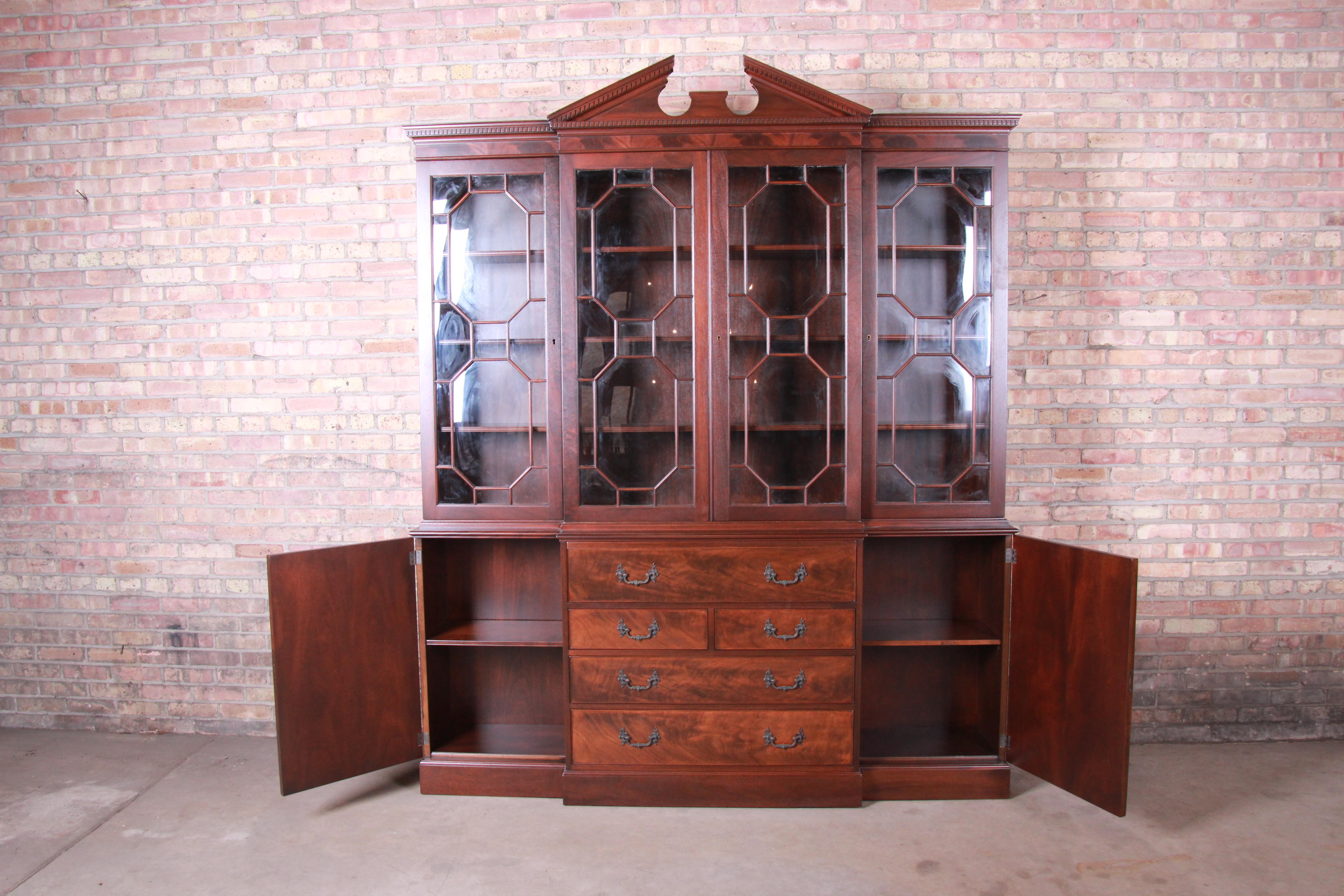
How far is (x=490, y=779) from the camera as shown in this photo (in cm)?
277

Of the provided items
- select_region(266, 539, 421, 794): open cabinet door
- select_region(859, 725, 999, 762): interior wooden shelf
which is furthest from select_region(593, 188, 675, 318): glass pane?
select_region(859, 725, 999, 762): interior wooden shelf

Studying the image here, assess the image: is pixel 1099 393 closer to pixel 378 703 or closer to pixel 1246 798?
pixel 1246 798

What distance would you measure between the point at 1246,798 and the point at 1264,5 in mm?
3197

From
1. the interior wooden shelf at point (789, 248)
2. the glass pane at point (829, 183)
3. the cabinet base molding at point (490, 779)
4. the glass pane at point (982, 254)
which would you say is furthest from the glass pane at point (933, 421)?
the cabinet base molding at point (490, 779)

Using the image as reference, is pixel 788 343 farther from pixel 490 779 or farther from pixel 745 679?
pixel 490 779

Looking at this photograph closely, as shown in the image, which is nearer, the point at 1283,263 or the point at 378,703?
the point at 378,703

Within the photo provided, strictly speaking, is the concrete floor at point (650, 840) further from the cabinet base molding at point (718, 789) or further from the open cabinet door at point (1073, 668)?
the open cabinet door at point (1073, 668)

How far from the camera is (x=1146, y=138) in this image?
3.08 m

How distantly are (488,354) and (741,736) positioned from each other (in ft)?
5.57

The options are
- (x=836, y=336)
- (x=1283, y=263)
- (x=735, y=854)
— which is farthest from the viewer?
(x=1283, y=263)

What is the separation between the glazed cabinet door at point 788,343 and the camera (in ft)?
8.59

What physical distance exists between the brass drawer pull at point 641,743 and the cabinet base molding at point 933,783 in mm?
373

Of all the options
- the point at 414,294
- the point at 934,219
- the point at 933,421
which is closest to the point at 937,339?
the point at 933,421

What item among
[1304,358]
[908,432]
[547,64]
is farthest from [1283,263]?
[547,64]
